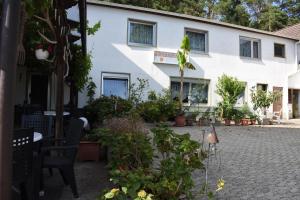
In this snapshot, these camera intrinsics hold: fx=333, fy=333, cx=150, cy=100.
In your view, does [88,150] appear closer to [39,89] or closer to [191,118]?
[39,89]

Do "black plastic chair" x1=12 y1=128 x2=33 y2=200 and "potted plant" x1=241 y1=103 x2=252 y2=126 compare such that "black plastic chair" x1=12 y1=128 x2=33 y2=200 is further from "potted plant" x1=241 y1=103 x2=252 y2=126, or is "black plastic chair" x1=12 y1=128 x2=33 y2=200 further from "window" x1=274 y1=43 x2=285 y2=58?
"window" x1=274 y1=43 x2=285 y2=58

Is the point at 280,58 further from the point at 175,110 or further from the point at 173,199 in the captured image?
the point at 173,199

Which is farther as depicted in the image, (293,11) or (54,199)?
(293,11)

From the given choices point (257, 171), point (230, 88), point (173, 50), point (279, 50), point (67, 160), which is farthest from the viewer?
point (279, 50)

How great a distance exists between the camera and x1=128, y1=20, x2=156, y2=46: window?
16781 mm

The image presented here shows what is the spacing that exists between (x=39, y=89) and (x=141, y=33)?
576 cm

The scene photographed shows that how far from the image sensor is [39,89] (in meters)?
15.5

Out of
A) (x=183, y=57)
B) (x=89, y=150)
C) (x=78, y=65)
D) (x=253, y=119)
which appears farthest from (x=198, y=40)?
(x=89, y=150)

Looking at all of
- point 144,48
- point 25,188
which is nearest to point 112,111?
point 144,48

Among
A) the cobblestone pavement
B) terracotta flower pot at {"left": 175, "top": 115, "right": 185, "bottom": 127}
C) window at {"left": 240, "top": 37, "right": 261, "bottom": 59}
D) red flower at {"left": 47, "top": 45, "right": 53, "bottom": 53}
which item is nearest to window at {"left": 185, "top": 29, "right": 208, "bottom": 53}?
window at {"left": 240, "top": 37, "right": 261, "bottom": 59}

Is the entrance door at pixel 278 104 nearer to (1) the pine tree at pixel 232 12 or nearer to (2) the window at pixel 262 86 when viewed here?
(2) the window at pixel 262 86

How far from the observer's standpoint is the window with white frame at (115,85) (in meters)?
16.1

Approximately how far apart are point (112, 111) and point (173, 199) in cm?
943

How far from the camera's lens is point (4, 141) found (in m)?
2.13
